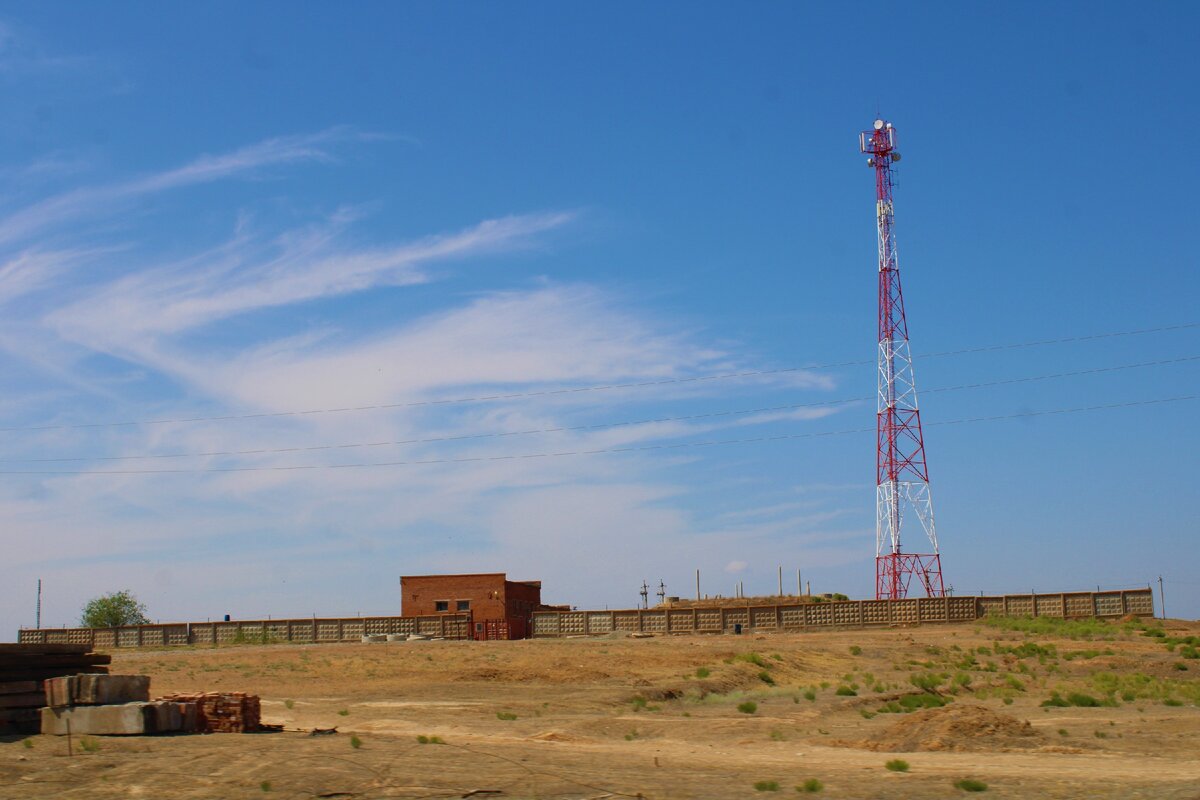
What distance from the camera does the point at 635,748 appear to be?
2597 cm

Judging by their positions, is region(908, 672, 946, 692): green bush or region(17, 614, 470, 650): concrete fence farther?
region(17, 614, 470, 650): concrete fence

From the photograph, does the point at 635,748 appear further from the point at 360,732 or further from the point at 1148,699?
the point at 1148,699

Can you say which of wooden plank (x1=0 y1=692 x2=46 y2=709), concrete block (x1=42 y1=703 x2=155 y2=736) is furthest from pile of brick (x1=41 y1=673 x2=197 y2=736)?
wooden plank (x1=0 y1=692 x2=46 y2=709)

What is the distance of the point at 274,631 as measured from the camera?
71250mm

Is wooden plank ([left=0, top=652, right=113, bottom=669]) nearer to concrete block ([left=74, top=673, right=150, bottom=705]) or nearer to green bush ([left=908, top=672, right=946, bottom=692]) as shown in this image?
concrete block ([left=74, top=673, right=150, bottom=705])

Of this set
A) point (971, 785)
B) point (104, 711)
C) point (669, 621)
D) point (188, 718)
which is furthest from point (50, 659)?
point (669, 621)

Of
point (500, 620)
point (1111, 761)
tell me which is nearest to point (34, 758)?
point (1111, 761)

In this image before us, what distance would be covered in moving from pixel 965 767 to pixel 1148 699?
15.7 metres

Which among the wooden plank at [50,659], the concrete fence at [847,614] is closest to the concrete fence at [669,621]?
the concrete fence at [847,614]

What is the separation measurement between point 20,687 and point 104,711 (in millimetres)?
2756

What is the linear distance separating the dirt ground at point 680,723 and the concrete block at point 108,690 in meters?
1.20

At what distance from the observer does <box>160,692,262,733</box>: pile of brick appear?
87.1ft

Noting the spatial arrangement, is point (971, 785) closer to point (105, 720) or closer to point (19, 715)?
point (105, 720)

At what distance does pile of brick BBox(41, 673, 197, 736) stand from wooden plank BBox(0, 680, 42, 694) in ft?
2.37
